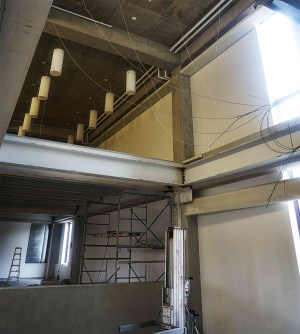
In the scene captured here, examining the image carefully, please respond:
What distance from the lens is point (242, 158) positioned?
3715mm

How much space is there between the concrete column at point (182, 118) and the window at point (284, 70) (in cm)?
168

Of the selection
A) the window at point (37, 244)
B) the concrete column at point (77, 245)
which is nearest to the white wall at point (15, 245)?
the window at point (37, 244)

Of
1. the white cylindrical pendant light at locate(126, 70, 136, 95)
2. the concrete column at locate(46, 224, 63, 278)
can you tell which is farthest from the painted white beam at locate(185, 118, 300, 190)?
the concrete column at locate(46, 224, 63, 278)

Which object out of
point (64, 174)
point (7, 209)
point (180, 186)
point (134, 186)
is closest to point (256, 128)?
point (180, 186)

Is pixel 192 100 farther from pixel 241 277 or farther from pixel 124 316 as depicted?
pixel 124 316

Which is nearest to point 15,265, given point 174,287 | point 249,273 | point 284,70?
point 174,287

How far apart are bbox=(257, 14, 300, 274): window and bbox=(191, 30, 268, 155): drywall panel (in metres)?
0.13

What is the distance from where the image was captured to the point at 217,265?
427 centimetres

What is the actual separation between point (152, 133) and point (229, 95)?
2.49m

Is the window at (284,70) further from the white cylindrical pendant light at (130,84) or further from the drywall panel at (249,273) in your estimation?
the white cylindrical pendant light at (130,84)

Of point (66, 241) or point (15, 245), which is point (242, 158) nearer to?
point (66, 241)

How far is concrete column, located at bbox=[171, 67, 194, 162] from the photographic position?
5.10 metres

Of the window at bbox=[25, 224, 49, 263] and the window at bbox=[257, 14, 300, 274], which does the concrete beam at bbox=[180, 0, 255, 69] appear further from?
the window at bbox=[25, 224, 49, 263]

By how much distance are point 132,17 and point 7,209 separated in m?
6.92
